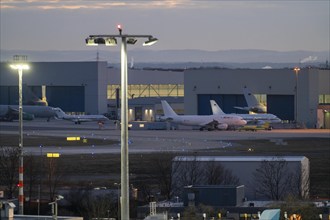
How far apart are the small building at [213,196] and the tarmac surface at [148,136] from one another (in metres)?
47.2

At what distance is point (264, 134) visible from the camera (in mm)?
Result: 137625

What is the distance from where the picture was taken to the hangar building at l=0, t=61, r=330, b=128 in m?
153

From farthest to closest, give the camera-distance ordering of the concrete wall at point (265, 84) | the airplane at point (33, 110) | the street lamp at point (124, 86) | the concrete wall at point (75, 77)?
the concrete wall at point (75, 77), the airplane at point (33, 110), the concrete wall at point (265, 84), the street lamp at point (124, 86)

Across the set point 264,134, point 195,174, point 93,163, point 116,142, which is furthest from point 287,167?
point 264,134

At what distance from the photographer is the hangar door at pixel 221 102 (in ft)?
531

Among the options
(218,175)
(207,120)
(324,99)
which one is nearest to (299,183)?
(218,175)

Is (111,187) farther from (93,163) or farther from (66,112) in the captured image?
(66,112)

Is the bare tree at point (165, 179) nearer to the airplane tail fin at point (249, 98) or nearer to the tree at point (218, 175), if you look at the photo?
the tree at point (218, 175)

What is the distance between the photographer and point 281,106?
525 ft

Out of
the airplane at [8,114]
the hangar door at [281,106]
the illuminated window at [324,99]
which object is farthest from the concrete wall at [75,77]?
the illuminated window at [324,99]

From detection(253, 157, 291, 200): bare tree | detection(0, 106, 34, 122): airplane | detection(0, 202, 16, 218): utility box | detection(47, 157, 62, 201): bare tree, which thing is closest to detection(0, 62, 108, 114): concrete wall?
detection(0, 106, 34, 122): airplane

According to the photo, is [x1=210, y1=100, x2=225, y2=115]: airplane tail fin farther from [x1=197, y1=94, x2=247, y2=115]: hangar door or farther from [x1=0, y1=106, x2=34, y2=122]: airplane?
[x1=0, y1=106, x2=34, y2=122]: airplane

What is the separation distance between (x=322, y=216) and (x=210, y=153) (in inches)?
2123

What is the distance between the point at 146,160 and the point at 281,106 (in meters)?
72.2
